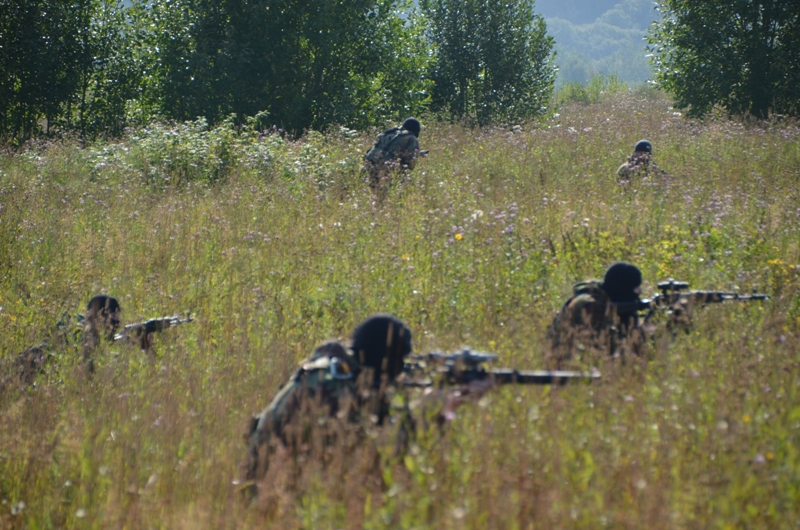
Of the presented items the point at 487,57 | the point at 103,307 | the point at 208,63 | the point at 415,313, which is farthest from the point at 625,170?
the point at 487,57

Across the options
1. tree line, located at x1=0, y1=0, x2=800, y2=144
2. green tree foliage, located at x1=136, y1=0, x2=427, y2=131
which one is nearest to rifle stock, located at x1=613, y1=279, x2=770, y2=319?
tree line, located at x1=0, y1=0, x2=800, y2=144

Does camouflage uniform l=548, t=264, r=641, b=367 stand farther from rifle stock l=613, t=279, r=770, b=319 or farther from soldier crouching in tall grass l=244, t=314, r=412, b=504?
soldier crouching in tall grass l=244, t=314, r=412, b=504

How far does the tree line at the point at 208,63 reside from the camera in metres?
18.6

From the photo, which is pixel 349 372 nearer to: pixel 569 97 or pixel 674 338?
pixel 674 338

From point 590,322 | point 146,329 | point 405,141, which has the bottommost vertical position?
point 146,329

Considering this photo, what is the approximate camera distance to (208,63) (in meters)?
18.5

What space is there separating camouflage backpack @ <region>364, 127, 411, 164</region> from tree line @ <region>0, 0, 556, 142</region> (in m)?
8.15

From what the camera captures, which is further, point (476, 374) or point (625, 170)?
point (625, 170)

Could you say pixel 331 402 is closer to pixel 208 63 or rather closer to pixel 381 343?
pixel 381 343

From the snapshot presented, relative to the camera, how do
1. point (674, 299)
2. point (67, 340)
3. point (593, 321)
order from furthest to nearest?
point (67, 340) → point (674, 299) → point (593, 321)

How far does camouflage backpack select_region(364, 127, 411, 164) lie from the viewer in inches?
424

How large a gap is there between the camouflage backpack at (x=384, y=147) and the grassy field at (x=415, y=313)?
0.41 m

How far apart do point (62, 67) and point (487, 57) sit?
36.7 ft

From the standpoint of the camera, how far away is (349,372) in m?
3.43
